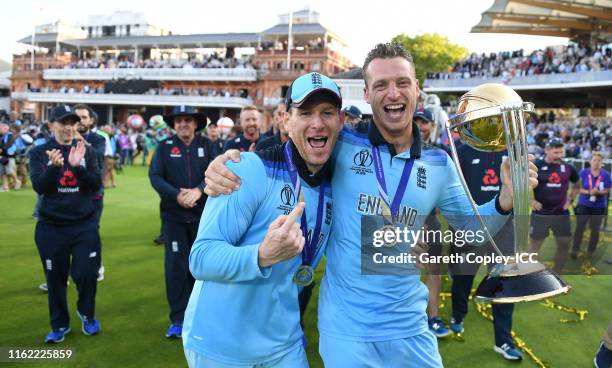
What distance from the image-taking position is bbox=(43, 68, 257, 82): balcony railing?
176ft

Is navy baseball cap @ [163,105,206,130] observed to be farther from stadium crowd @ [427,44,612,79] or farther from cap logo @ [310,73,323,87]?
stadium crowd @ [427,44,612,79]

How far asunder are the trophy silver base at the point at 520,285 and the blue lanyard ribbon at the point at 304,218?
0.70 m

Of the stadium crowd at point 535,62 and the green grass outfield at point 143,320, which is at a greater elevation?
the stadium crowd at point 535,62

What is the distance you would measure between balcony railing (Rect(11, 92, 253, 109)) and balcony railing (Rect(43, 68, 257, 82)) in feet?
9.93

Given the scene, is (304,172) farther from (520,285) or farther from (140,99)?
(140,99)

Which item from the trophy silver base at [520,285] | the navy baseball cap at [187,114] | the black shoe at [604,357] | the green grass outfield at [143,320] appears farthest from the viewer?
the navy baseball cap at [187,114]

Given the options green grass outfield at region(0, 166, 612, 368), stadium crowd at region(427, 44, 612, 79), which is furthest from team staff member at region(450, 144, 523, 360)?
stadium crowd at region(427, 44, 612, 79)

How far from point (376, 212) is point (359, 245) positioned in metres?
0.17

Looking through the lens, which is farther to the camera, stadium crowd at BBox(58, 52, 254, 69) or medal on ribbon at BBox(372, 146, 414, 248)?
stadium crowd at BBox(58, 52, 254, 69)

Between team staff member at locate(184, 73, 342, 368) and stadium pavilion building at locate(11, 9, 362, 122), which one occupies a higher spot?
stadium pavilion building at locate(11, 9, 362, 122)

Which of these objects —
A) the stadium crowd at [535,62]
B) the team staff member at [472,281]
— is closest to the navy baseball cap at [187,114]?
the team staff member at [472,281]

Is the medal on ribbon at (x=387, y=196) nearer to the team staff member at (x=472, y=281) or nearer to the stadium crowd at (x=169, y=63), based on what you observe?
the team staff member at (x=472, y=281)

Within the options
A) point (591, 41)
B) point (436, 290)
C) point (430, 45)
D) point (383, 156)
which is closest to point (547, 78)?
point (591, 41)

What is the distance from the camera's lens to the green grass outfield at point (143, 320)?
4168 mm
